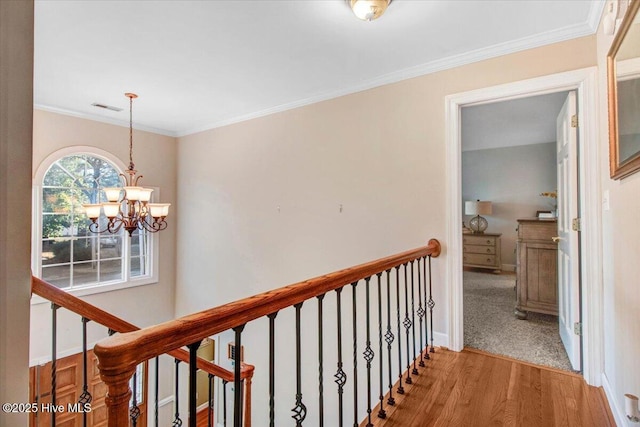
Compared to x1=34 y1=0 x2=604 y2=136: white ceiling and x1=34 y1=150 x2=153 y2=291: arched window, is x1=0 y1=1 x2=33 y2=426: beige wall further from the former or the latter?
x1=34 y1=150 x2=153 y2=291: arched window

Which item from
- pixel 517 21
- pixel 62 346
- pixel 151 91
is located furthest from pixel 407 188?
pixel 62 346

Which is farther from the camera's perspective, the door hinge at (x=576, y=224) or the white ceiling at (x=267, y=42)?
the door hinge at (x=576, y=224)

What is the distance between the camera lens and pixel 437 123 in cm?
248

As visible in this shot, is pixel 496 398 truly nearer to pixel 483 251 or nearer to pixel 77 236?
pixel 483 251

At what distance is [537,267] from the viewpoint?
3.09 metres

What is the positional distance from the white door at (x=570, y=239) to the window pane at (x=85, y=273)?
4.98 metres

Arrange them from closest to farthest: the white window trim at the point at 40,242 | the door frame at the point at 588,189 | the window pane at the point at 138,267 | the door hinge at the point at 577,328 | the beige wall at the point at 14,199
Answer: the beige wall at the point at 14,199
the door frame at the point at 588,189
the door hinge at the point at 577,328
the white window trim at the point at 40,242
the window pane at the point at 138,267

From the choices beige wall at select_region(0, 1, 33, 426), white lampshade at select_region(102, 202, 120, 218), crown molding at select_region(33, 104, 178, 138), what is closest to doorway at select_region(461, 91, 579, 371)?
beige wall at select_region(0, 1, 33, 426)

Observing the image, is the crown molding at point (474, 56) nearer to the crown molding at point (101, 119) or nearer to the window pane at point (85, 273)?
the crown molding at point (101, 119)

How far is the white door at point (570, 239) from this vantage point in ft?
6.86

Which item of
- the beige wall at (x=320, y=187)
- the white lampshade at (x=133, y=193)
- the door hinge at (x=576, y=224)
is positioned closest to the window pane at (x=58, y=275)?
the beige wall at (x=320, y=187)

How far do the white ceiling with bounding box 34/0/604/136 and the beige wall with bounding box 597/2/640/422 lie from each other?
573 mm

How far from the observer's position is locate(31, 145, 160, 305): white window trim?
11.2 feet

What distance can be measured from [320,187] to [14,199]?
2667mm
